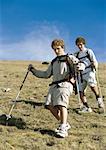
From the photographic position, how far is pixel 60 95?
12664mm

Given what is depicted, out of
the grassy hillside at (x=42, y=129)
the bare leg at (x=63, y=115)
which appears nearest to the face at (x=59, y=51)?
the bare leg at (x=63, y=115)

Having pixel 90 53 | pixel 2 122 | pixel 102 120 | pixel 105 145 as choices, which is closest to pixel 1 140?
pixel 2 122

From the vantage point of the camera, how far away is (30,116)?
15.0 meters

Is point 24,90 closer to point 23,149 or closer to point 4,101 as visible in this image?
point 4,101

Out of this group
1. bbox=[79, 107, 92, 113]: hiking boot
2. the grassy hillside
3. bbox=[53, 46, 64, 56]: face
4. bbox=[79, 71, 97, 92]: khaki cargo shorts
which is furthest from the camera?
bbox=[79, 71, 97, 92]: khaki cargo shorts

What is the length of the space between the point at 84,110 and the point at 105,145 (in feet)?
12.2

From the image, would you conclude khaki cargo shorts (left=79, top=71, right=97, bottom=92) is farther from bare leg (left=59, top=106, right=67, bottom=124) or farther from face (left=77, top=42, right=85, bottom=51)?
bare leg (left=59, top=106, right=67, bottom=124)

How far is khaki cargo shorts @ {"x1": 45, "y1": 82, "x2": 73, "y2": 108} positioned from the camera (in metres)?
12.6

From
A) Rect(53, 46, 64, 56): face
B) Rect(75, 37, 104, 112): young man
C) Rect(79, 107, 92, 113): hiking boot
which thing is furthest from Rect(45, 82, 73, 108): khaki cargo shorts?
Rect(79, 107, 92, 113): hiking boot

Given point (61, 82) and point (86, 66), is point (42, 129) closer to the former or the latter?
point (61, 82)

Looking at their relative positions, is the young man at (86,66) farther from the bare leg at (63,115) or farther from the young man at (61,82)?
the bare leg at (63,115)

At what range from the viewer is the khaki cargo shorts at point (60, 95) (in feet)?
41.3

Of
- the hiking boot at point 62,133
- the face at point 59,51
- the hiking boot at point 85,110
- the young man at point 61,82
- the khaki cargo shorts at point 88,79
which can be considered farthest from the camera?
the khaki cargo shorts at point 88,79

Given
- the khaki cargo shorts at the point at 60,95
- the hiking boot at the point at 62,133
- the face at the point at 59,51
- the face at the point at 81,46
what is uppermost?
the face at the point at 81,46
